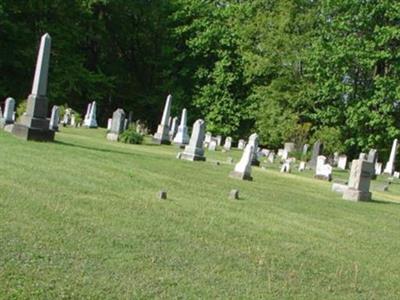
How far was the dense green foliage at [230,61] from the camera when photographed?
35.4 meters

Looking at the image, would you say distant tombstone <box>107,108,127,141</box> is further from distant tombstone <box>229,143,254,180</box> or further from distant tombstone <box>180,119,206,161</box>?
distant tombstone <box>229,143,254,180</box>

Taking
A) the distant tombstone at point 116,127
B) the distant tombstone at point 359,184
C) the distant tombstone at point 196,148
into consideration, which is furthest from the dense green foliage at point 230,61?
the distant tombstone at point 359,184

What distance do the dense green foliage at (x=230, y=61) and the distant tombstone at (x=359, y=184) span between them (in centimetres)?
2061

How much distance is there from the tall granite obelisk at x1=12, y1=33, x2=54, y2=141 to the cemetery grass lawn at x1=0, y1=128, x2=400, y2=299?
125 inches

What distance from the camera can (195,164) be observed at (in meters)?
16.4

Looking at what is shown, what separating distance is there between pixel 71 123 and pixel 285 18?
17382 mm

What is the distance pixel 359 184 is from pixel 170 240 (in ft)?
27.5

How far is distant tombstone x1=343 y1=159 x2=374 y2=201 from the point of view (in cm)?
1389

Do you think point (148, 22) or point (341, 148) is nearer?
point (341, 148)

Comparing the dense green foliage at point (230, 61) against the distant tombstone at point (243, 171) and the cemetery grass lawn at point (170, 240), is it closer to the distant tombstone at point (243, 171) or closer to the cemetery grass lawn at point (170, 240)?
the distant tombstone at point (243, 171)

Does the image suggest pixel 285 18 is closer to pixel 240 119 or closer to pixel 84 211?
pixel 240 119

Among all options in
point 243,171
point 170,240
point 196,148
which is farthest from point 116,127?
point 170,240

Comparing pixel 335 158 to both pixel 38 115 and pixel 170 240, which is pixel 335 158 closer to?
pixel 38 115

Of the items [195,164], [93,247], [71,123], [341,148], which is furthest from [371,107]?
[93,247]
